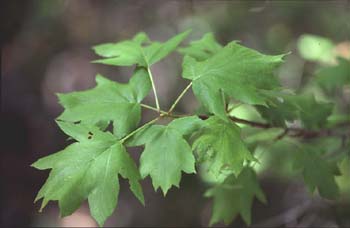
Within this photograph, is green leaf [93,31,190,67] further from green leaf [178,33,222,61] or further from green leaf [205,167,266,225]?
green leaf [205,167,266,225]

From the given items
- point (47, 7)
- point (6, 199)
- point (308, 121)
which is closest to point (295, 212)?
point (308, 121)

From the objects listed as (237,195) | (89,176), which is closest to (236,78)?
(89,176)

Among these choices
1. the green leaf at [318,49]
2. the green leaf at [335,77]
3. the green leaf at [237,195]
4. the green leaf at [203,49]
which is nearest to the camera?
the green leaf at [203,49]

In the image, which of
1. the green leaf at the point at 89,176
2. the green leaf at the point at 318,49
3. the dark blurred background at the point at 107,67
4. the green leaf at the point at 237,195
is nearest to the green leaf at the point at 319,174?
the green leaf at the point at 237,195

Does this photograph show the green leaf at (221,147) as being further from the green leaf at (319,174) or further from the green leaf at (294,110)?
the green leaf at (319,174)

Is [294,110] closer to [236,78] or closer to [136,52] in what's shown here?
[236,78]
